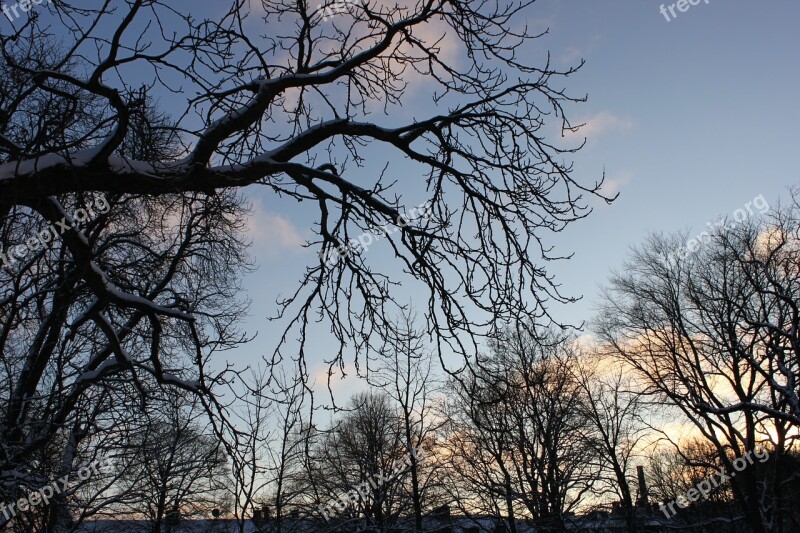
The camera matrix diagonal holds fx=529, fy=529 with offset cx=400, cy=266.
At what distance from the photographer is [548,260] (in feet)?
17.3

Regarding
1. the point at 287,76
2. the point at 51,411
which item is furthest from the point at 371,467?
the point at 287,76

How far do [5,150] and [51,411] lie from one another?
10.5 feet
